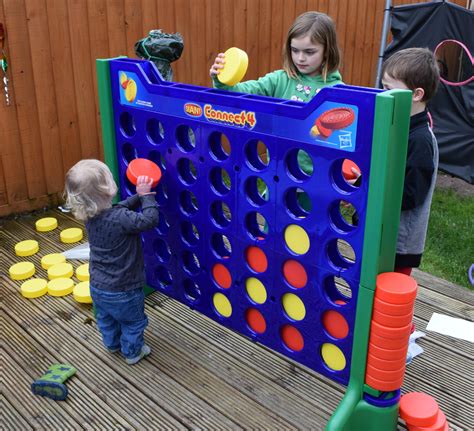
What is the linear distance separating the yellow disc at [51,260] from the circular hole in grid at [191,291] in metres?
1.23

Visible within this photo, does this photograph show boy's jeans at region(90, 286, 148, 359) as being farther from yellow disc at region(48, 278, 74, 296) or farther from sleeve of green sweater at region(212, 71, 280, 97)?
sleeve of green sweater at region(212, 71, 280, 97)

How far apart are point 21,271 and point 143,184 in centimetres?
153

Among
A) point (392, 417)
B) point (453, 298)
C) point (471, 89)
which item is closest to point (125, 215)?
point (392, 417)

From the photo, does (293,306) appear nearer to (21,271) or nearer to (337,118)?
(337,118)

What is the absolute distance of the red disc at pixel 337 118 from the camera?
1857 mm

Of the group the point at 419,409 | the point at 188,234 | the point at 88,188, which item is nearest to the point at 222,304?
the point at 188,234

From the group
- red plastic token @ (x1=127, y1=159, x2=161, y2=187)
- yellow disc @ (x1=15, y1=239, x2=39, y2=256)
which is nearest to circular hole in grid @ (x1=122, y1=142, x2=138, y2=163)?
red plastic token @ (x1=127, y1=159, x2=161, y2=187)

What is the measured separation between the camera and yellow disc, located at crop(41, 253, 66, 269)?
12.1 feet

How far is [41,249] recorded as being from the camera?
13.2 feet

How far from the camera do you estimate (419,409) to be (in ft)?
7.54

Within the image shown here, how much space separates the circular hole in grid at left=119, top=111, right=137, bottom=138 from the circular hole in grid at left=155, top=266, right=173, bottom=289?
2.47 ft

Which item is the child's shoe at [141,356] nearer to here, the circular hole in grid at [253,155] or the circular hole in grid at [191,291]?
the circular hole in grid at [191,291]

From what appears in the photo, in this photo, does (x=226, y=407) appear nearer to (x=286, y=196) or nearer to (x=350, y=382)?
(x=350, y=382)

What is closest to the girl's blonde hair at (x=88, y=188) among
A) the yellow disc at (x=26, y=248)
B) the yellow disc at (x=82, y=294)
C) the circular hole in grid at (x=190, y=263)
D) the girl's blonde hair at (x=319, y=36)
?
the circular hole in grid at (x=190, y=263)
